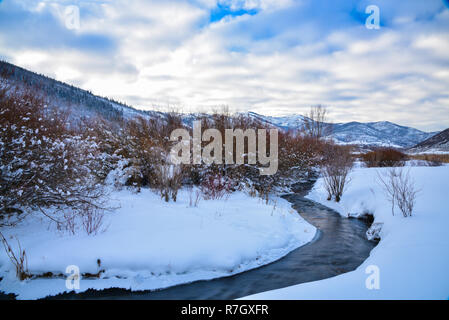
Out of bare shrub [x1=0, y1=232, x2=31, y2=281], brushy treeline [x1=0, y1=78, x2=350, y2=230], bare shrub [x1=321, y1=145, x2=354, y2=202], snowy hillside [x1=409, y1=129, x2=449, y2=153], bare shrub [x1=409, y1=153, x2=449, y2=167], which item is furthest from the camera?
snowy hillside [x1=409, y1=129, x2=449, y2=153]

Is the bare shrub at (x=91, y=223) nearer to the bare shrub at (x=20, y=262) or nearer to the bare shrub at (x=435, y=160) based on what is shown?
the bare shrub at (x=20, y=262)

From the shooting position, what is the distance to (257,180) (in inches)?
583

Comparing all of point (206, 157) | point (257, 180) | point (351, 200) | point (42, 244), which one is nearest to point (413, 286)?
point (42, 244)

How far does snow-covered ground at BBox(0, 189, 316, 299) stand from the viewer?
4.64 meters

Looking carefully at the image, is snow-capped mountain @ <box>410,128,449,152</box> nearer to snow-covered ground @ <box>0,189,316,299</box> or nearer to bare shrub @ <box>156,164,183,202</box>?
bare shrub @ <box>156,164,183,202</box>

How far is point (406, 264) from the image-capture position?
4.32 metres

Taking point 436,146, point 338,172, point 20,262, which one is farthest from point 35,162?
point 436,146

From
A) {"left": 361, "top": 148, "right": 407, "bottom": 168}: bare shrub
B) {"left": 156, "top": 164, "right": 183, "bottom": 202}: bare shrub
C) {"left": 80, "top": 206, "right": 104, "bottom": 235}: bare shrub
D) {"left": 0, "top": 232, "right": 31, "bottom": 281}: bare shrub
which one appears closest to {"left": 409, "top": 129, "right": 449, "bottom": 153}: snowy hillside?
{"left": 361, "top": 148, "right": 407, "bottom": 168}: bare shrub

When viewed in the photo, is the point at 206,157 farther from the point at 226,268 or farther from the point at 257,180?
the point at 226,268

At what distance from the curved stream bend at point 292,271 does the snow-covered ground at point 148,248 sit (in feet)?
0.62

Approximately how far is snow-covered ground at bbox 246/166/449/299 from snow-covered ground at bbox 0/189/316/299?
77.6 inches

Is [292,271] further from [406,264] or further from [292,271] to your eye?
[406,264]

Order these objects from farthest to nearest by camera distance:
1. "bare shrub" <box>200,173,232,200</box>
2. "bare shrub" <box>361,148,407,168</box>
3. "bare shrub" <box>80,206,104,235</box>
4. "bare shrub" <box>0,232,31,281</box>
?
"bare shrub" <box>361,148,407,168</box>
"bare shrub" <box>200,173,232,200</box>
"bare shrub" <box>80,206,104,235</box>
"bare shrub" <box>0,232,31,281</box>
